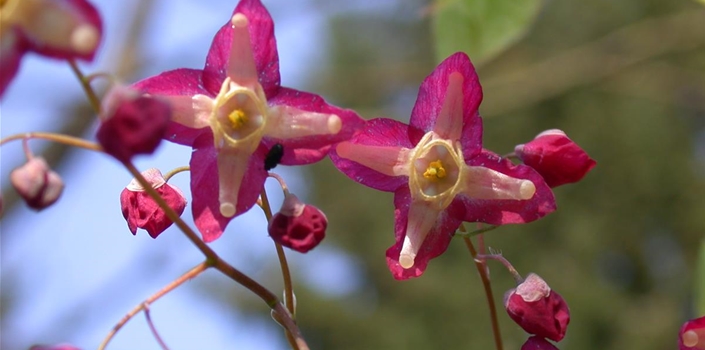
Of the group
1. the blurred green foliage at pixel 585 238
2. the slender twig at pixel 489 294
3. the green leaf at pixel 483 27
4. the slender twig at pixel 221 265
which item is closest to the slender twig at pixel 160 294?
the slender twig at pixel 221 265

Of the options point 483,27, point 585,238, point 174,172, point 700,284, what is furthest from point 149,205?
point 585,238

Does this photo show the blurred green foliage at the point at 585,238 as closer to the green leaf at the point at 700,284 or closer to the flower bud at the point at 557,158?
the green leaf at the point at 700,284

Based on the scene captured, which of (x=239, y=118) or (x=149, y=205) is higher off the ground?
(x=239, y=118)

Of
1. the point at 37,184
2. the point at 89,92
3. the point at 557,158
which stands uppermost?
the point at 89,92

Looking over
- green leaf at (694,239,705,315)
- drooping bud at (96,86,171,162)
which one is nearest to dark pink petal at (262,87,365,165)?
drooping bud at (96,86,171,162)

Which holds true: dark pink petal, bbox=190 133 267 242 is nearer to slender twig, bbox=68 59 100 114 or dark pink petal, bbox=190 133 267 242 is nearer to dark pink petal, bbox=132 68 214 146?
dark pink petal, bbox=132 68 214 146

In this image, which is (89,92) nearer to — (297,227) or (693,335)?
(297,227)
